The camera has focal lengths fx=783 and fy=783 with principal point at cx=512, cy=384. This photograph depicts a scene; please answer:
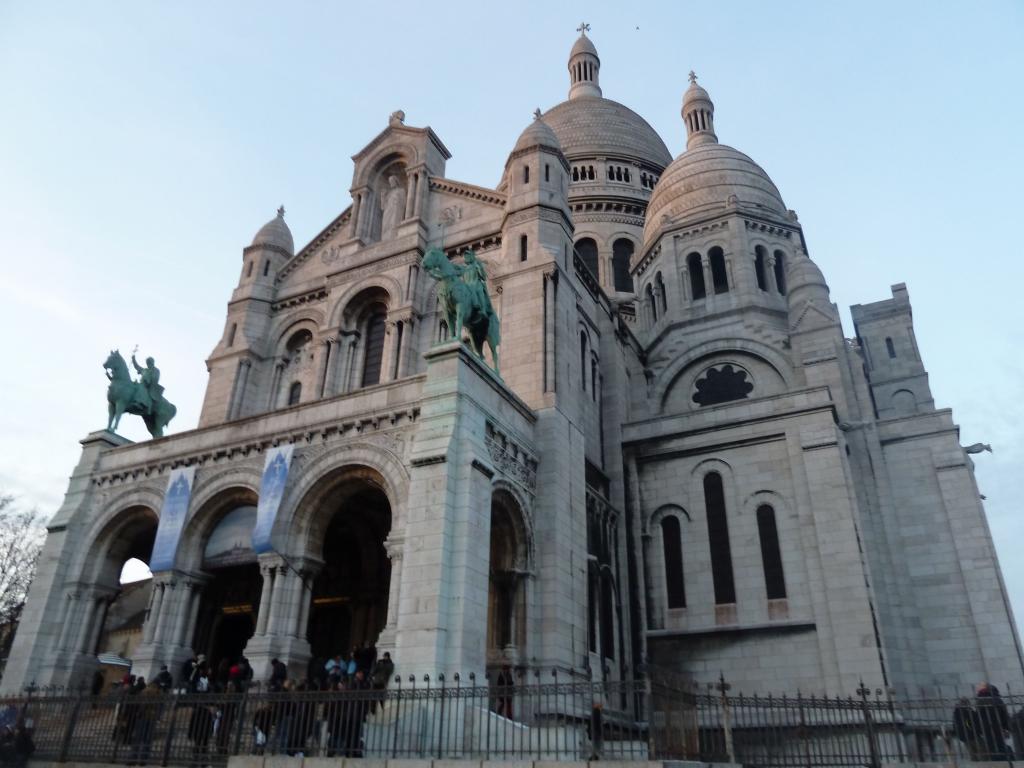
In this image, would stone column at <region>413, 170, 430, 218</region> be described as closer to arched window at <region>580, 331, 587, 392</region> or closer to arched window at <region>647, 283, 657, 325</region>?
arched window at <region>580, 331, 587, 392</region>

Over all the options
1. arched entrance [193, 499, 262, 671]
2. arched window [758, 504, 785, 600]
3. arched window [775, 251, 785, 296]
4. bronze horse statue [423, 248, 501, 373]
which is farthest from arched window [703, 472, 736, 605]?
arched entrance [193, 499, 262, 671]

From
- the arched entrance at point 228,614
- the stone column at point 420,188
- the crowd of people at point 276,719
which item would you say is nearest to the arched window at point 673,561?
the crowd of people at point 276,719

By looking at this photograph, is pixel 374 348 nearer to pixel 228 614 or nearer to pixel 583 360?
pixel 583 360

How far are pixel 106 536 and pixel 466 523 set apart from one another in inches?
498

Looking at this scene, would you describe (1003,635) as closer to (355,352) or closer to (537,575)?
(537,575)

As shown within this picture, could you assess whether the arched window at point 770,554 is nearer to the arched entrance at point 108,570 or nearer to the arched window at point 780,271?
the arched window at point 780,271

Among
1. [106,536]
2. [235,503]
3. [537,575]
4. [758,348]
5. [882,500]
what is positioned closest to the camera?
[537,575]

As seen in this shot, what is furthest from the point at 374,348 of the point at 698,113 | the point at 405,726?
the point at 698,113

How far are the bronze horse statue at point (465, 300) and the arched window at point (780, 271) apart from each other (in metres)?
16.4

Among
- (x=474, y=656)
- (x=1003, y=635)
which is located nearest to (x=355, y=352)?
(x=474, y=656)

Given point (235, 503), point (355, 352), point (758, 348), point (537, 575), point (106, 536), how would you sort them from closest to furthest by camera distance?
1. point (537, 575)
2. point (235, 503)
3. point (106, 536)
4. point (355, 352)
5. point (758, 348)

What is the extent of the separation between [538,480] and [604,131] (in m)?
36.9

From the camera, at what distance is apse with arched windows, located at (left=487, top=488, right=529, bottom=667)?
59.8 feet

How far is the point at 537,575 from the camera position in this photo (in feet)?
62.8
